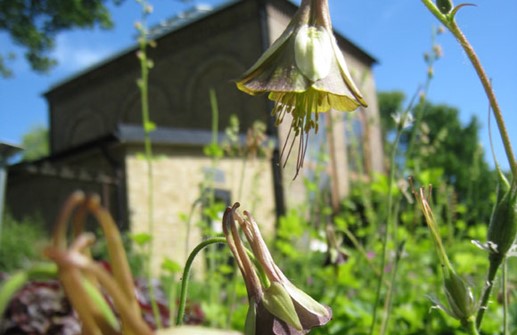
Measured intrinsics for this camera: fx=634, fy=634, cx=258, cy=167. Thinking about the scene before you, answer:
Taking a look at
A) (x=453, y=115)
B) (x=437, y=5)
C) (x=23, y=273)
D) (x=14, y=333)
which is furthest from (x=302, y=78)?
(x=453, y=115)

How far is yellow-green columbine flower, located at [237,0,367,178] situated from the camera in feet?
2.11

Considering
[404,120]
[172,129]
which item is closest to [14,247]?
[172,129]

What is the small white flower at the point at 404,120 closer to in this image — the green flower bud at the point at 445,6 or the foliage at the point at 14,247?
the green flower bud at the point at 445,6

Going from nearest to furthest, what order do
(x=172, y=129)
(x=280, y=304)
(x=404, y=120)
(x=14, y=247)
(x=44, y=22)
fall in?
(x=280, y=304), (x=404, y=120), (x=14, y=247), (x=172, y=129), (x=44, y=22)

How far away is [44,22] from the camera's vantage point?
17078 millimetres

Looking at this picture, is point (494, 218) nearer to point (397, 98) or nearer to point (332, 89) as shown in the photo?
point (332, 89)

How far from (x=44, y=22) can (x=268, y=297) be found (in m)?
18.0

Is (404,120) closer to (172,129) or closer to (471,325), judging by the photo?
(471,325)

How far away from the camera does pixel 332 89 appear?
0.65 metres

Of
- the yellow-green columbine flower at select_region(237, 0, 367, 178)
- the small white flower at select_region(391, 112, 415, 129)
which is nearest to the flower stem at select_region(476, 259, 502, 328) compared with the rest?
the yellow-green columbine flower at select_region(237, 0, 367, 178)

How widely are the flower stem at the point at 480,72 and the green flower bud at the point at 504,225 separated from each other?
4 cm

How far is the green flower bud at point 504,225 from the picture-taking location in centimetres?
69

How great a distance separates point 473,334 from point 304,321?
0.82 ft

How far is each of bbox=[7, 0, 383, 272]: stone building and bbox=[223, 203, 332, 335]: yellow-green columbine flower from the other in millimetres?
6715
